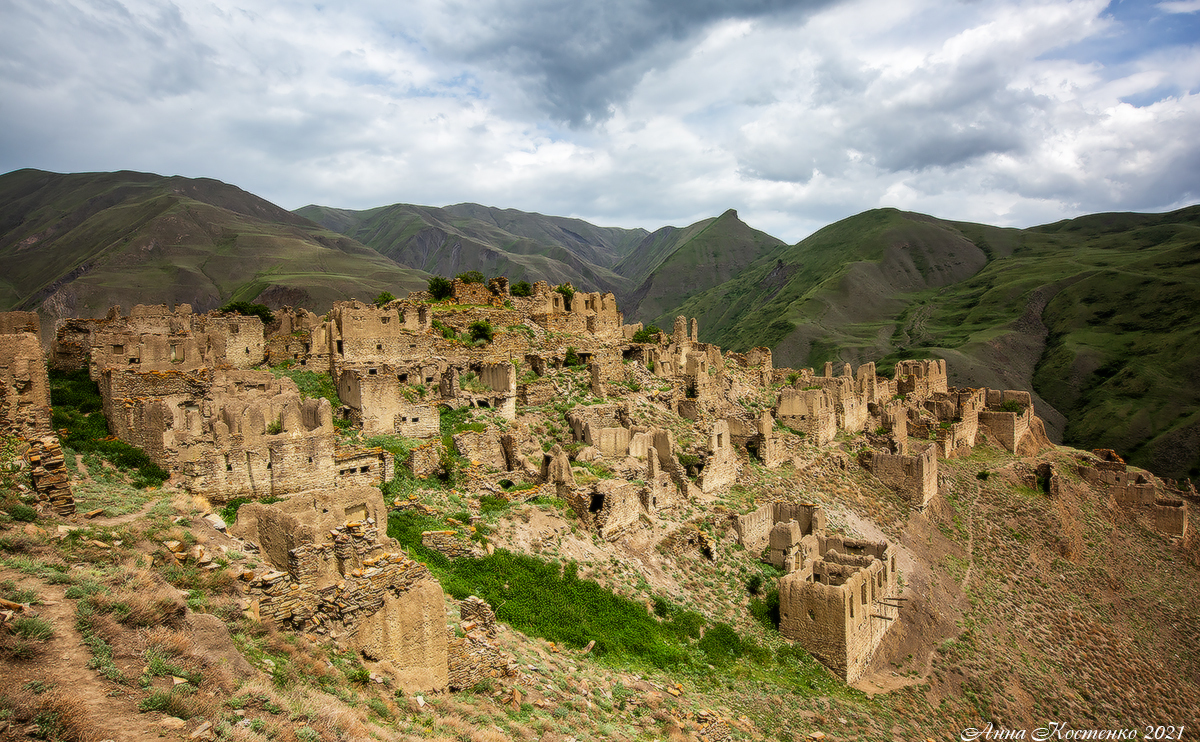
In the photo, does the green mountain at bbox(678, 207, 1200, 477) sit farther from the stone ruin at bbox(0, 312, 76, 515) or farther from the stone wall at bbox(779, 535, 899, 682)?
the stone ruin at bbox(0, 312, 76, 515)

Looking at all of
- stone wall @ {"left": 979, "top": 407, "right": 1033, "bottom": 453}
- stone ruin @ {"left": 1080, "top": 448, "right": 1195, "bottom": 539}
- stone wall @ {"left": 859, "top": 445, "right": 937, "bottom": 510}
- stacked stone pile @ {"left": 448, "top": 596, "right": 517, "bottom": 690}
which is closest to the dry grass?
stacked stone pile @ {"left": 448, "top": 596, "right": 517, "bottom": 690}

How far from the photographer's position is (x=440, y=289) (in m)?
39.9

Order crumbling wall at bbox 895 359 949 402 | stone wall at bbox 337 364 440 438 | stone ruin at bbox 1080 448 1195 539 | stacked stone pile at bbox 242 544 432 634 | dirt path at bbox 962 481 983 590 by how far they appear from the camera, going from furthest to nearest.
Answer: crumbling wall at bbox 895 359 949 402, stone ruin at bbox 1080 448 1195 539, dirt path at bbox 962 481 983 590, stone wall at bbox 337 364 440 438, stacked stone pile at bbox 242 544 432 634

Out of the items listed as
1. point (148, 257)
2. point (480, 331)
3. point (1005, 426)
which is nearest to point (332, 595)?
point (480, 331)

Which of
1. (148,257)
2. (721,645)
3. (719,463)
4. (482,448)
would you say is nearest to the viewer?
(721,645)

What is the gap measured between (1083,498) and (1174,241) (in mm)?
168544

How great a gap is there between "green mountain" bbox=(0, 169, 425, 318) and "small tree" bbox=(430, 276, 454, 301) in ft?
228

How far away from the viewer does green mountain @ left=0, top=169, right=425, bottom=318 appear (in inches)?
4154

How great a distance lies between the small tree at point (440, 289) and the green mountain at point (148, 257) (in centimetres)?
6940

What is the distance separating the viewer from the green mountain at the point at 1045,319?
94.2 m

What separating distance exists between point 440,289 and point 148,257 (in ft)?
396

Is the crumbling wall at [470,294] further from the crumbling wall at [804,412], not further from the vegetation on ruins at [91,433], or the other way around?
the vegetation on ruins at [91,433]

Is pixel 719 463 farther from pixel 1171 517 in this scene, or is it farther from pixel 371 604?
pixel 1171 517

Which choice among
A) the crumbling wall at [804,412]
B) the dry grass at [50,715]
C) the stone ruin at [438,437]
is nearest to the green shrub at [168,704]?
the dry grass at [50,715]
